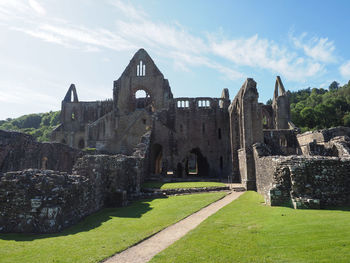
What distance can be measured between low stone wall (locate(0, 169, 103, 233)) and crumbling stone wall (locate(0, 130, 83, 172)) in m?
7.65

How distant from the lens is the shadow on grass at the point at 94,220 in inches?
361

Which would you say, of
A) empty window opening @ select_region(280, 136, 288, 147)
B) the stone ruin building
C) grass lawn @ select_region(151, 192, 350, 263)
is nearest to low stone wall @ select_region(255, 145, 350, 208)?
the stone ruin building

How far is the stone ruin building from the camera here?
410 inches

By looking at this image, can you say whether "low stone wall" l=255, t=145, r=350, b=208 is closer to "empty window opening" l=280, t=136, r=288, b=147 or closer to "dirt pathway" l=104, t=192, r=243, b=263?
"dirt pathway" l=104, t=192, r=243, b=263

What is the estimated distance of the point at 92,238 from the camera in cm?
883

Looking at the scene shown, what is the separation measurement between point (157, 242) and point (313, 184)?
812 cm

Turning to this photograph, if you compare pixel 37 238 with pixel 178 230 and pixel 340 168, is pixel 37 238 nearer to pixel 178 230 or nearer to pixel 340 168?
pixel 178 230

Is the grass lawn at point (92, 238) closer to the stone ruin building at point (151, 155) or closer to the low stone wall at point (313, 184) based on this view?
the stone ruin building at point (151, 155)

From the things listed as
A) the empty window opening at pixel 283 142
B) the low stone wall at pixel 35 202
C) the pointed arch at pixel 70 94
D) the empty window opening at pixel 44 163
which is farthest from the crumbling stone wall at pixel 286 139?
the pointed arch at pixel 70 94

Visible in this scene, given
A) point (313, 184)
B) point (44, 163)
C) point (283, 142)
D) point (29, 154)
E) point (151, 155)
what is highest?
point (283, 142)

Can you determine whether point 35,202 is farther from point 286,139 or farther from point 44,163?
point 286,139

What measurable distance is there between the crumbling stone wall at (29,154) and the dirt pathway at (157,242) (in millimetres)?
12820

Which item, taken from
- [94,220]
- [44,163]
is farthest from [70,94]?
[94,220]

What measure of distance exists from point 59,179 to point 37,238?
8.16ft
